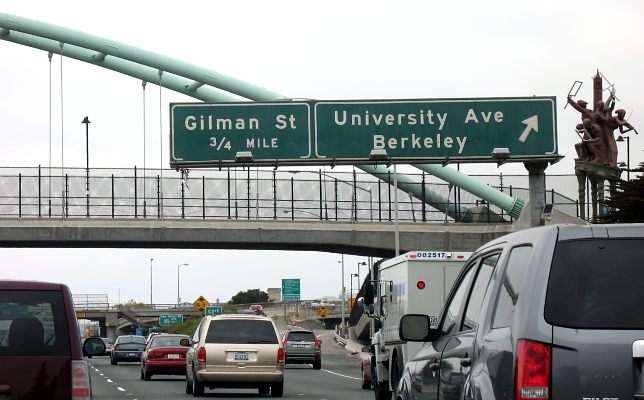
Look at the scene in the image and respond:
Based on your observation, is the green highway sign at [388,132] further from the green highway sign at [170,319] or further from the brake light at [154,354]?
the green highway sign at [170,319]

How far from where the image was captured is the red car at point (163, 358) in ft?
125

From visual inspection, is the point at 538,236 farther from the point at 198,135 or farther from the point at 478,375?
the point at 198,135

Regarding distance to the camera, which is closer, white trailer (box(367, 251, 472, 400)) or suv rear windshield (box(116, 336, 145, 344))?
white trailer (box(367, 251, 472, 400))

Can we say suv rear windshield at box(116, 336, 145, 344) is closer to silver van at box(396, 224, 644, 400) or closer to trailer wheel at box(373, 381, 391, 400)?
trailer wheel at box(373, 381, 391, 400)

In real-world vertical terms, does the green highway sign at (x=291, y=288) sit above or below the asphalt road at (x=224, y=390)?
above

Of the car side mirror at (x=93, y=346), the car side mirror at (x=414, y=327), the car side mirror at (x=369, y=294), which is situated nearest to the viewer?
the car side mirror at (x=414, y=327)

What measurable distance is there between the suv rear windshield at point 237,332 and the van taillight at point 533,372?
20.2 metres

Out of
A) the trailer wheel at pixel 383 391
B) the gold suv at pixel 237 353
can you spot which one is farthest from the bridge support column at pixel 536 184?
the trailer wheel at pixel 383 391

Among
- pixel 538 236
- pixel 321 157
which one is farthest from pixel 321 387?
pixel 538 236

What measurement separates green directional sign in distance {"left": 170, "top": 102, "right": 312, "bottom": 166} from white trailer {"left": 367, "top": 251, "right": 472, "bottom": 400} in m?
13.7

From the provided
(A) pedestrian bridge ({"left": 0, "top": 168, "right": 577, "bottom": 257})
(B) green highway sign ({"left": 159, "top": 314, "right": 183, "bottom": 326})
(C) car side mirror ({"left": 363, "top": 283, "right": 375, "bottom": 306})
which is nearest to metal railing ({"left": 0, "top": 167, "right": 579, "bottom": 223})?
(A) pedestrian bridge ({"left": 0, "top": 168, "right": 577, "bottom": 257})

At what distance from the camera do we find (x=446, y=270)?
24.4 metres

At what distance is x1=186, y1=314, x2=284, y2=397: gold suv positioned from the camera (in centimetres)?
2689

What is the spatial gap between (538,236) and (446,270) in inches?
666
